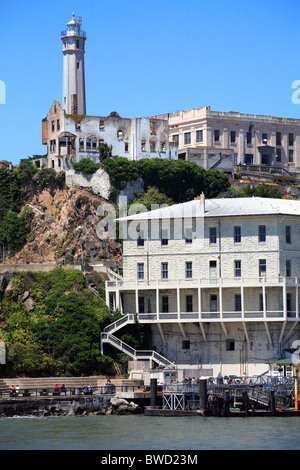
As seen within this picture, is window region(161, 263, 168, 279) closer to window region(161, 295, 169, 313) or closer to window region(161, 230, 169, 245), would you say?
window region(161, 295, 169, 313)

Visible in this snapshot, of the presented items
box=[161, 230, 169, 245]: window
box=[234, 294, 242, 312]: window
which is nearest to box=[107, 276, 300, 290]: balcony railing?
box=[234, 294, 242, 312]: window

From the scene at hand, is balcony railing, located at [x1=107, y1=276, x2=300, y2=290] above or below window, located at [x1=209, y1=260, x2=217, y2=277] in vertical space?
below

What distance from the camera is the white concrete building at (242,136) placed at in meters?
127

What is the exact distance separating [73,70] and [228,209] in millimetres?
34293

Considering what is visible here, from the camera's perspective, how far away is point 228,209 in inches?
3506

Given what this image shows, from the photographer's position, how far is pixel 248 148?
130 meters

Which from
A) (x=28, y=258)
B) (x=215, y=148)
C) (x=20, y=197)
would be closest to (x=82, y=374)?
(x=28, y=258)

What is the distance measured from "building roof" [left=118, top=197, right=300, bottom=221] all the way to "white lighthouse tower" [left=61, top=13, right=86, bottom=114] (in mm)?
29134

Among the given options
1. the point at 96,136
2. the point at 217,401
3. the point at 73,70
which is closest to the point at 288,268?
the point at 217,401

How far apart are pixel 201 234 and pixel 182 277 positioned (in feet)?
10.6

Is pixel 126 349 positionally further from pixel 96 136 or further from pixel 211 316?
pixel 96 136

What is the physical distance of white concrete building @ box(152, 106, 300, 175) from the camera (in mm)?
127312
